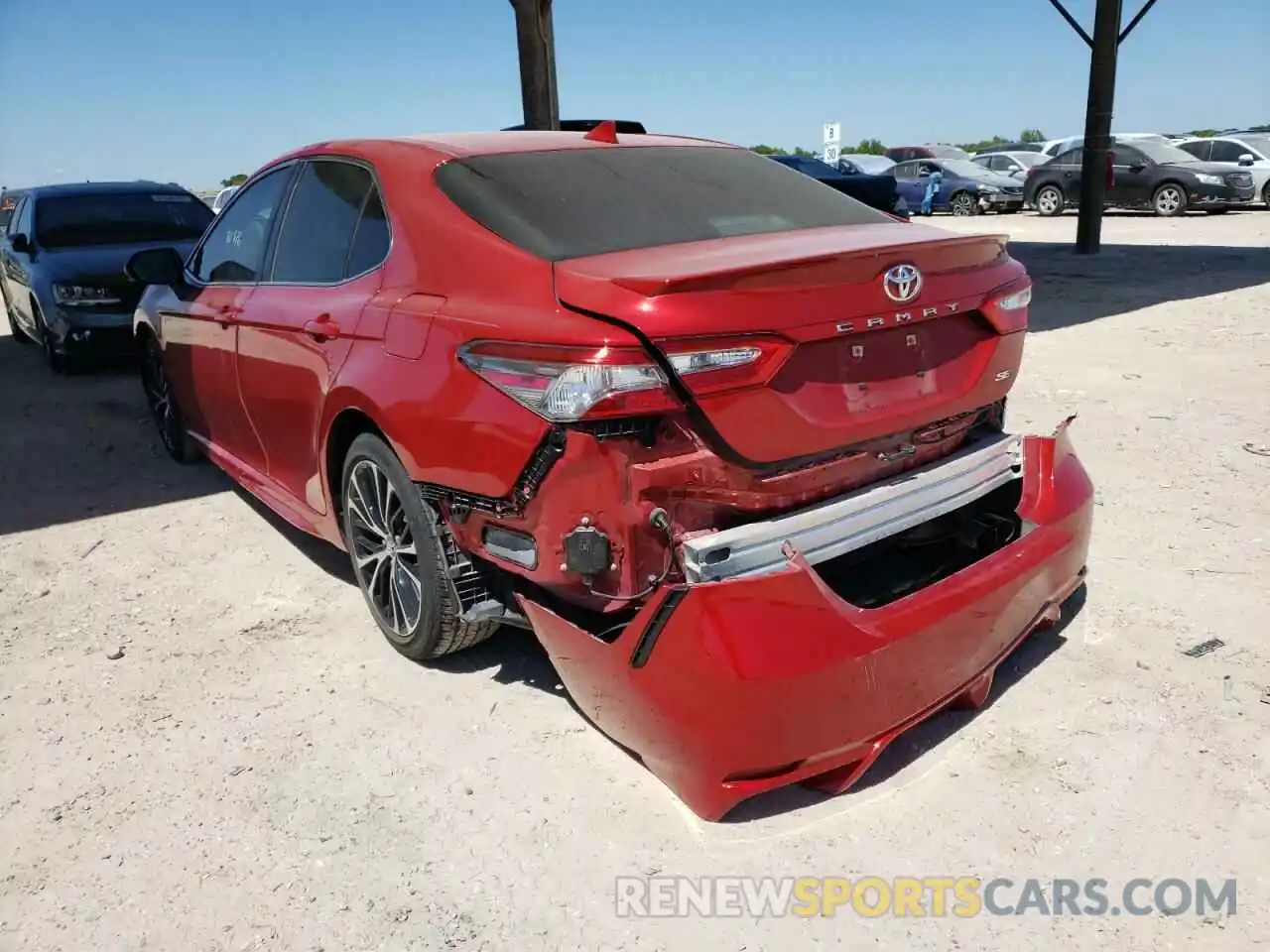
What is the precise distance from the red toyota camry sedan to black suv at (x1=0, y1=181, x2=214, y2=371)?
17.8 feet

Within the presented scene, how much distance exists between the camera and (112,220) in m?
8.66

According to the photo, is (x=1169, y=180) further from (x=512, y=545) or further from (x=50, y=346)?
(x=512, y=545)

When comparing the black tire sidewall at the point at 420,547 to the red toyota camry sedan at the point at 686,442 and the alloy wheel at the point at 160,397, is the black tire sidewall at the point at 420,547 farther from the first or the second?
the alloy wheel at the point at 160,397

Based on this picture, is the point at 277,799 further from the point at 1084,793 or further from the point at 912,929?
the point at 1084,793

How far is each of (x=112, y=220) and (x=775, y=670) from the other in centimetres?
854

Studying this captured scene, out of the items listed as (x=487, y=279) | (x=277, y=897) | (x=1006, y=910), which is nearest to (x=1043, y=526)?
(x=1006, y=910)

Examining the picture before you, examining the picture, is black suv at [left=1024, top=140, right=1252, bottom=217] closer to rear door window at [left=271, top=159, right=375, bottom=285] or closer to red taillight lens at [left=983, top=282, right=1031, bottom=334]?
red taillight lens at [left=983, top=282, right=1031, bottom=334]

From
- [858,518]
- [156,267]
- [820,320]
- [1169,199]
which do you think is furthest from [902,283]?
[1169,199]

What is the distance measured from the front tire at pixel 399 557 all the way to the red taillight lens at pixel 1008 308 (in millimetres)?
1660

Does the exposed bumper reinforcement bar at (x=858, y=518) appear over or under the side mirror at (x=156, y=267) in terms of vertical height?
under

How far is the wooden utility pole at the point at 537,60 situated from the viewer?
356 inches

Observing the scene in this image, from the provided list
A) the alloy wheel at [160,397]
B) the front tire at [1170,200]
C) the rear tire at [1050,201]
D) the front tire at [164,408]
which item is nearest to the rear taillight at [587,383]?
the front tire at [164,408]

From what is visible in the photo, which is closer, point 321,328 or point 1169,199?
point 321,328

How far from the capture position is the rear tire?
Result: 2088 centimetres
